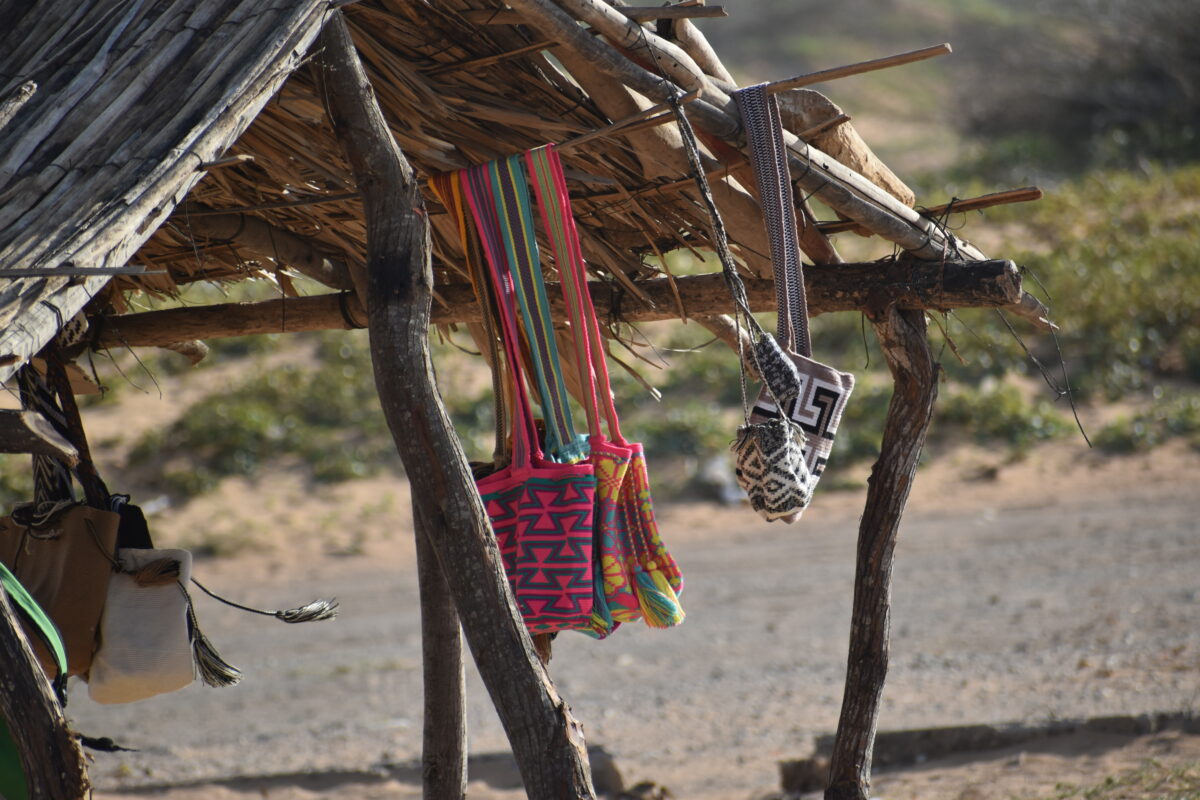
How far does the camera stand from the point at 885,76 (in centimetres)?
2586

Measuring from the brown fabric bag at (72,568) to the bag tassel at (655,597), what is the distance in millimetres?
1279

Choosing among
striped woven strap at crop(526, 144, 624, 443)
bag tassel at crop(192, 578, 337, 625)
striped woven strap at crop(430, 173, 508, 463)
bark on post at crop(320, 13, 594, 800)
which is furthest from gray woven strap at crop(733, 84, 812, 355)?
bag tassel at crop(192, 578, 337, 625)

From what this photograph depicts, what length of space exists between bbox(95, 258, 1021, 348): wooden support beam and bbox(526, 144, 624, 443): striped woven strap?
540mm

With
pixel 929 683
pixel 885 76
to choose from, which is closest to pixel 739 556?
pixel 929 683

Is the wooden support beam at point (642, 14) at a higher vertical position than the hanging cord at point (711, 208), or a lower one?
higher

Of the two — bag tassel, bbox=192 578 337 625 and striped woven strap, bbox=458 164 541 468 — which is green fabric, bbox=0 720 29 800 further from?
striped woven strap, bbox=458 164 541 468

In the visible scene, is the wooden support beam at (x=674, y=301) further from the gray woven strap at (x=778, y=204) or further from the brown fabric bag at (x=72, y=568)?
the brown fabric bag at (x=72, y=568)

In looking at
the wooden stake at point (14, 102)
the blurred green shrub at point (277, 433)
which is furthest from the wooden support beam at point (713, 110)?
the blurred green shrub at point (277, 433)

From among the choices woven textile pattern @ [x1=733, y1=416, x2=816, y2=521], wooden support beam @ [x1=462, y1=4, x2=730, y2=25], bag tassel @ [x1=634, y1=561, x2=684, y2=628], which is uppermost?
wooden support beam @ [x1=462, y1=4, x2=730, y2=25]

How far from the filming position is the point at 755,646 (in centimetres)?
646

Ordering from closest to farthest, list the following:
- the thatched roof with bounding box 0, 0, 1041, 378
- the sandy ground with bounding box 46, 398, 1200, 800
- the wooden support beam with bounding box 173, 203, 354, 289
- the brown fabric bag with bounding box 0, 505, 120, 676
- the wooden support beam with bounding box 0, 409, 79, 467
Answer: the wooden support beam with bounding box 0, 409, 79, 467 < the thatched roof with bounding box 0, 0, 1041, 378 < the brown fabric bag with bounding box 0, 505, 120, 676 < the wooden support beam with bounding box 173, 203, 354, 289 < the sandy ground with bounding box 46, 398, 1200, 800

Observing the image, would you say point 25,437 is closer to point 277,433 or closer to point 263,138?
point 263,138

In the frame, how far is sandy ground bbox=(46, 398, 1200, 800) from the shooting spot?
477 centimetres

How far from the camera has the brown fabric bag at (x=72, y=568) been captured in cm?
267
